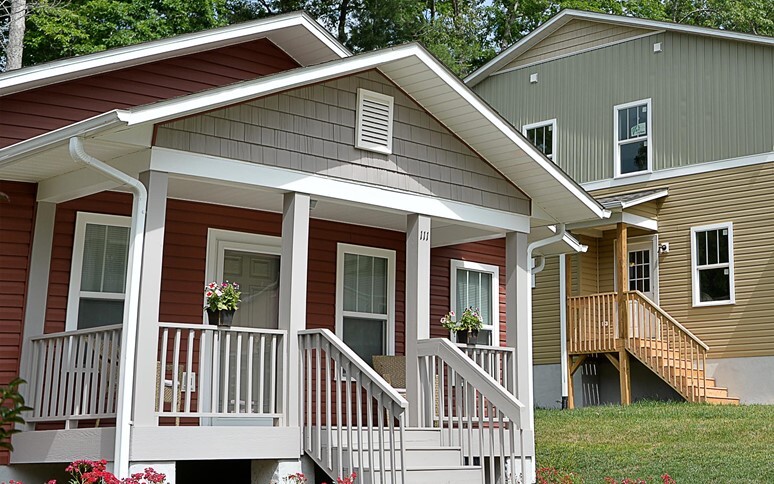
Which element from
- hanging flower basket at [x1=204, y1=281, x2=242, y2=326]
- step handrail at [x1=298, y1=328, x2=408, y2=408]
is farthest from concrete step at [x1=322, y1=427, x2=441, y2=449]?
hanging flower basket at [x1=204, y1=281, x2=242, y2=326]

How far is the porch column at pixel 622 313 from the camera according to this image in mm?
18328

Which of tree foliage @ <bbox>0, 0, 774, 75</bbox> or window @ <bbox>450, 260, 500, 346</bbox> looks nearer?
window @ <bbox>450, 260, 500, 346</bbox>

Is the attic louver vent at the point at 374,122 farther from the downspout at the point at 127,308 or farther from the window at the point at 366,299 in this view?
the downspout at the point at 127,308

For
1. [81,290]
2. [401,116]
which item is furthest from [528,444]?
[81,290]

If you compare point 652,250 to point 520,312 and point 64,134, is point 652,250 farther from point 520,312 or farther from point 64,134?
point 64,134

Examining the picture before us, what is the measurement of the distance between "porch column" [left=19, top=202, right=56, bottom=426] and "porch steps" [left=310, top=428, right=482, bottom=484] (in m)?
3.05

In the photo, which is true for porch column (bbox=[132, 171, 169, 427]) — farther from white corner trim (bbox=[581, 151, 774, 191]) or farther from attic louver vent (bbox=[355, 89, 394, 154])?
white corner trim (bbox=[581, 151, 774, 191])

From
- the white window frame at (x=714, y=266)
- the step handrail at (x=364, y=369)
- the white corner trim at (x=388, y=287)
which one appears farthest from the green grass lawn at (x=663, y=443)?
the step handrail at (x=364, y=369)

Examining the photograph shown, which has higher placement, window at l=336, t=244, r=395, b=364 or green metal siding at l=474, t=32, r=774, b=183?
green metal siding at l=474, t=32, r=774, b=183

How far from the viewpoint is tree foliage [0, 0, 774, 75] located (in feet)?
80.5

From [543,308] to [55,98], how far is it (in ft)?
42.1

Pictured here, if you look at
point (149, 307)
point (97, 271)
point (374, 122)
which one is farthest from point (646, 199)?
point (149, 307)

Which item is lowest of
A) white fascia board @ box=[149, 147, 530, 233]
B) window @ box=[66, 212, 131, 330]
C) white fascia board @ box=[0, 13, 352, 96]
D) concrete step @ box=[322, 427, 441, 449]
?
concrete step @ box=[322, 427, 441, 449]

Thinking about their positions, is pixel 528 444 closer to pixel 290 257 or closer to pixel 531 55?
pixel 290 257
